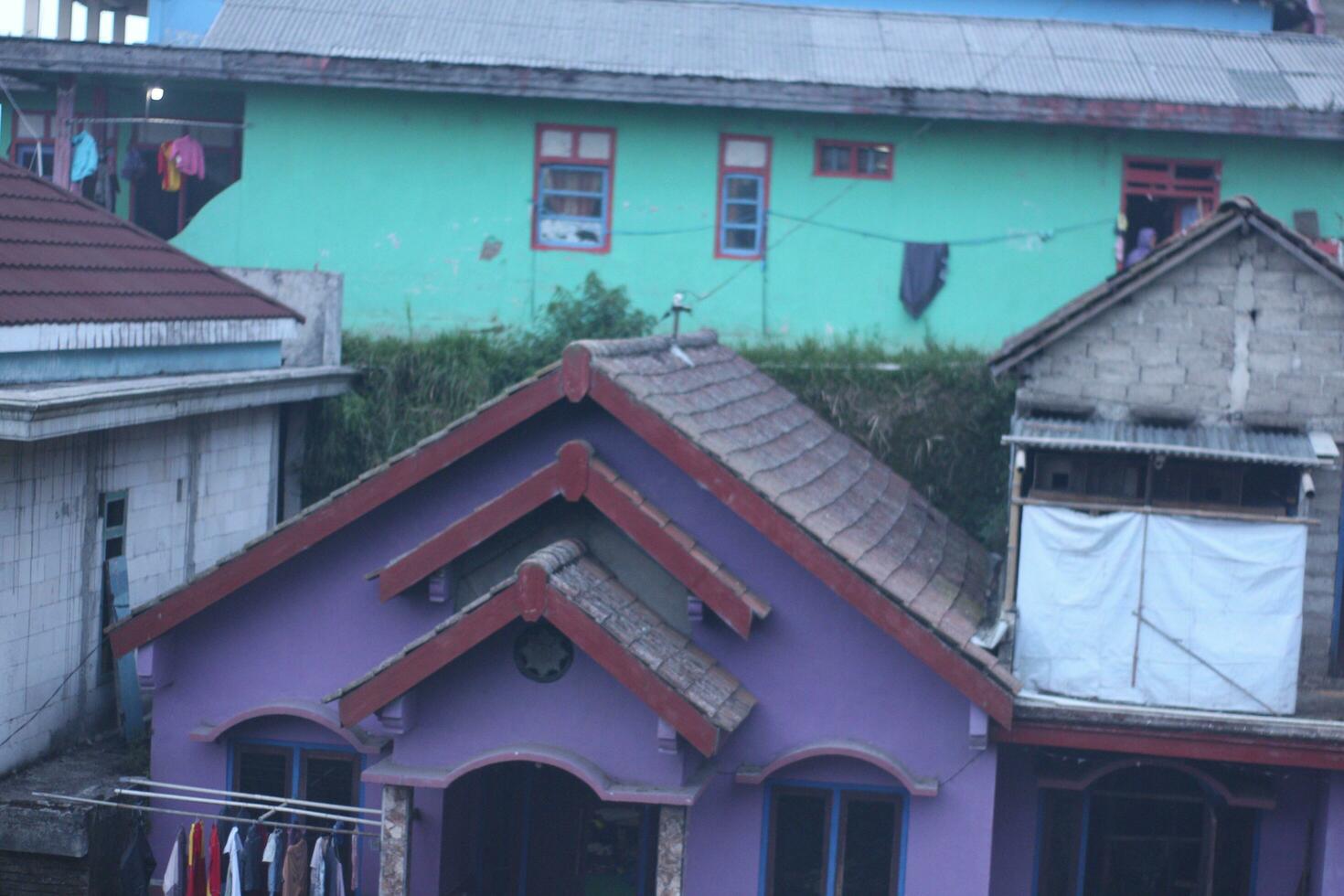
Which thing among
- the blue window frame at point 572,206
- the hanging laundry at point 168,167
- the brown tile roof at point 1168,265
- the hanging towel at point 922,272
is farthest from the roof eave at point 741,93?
the brown tile roof at point 1168,265

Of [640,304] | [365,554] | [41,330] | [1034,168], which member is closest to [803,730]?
[365,554]

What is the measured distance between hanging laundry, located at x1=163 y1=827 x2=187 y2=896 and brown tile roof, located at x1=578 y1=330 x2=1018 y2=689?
4518 millimetres

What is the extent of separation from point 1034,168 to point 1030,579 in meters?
8.65

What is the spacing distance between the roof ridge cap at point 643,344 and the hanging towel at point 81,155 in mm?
9904

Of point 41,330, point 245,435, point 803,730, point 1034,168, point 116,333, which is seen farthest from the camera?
point 1034,168

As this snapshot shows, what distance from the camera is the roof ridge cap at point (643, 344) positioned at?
33.4 ft

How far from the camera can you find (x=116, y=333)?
40.4 feet

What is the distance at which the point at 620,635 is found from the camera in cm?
922

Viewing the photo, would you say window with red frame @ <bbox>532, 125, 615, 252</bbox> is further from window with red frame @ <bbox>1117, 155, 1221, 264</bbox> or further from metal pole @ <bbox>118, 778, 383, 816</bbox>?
metal pole @ <bbox>118, 778, 383, 816</bbox>

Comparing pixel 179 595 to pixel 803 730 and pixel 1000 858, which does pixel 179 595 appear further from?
pixel 1000 858

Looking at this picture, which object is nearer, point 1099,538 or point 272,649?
point 272,649

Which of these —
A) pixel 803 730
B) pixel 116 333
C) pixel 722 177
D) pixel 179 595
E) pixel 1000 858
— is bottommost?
pixel 1000 858

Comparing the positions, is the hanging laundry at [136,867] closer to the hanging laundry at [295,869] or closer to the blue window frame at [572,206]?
the hanging laundry at [295,869]

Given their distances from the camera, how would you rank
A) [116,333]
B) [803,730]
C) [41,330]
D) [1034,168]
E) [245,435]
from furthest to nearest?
1. [1034,168]
2. [245,435]
3. [116,333]
4. [41,330]
5. [803,730]
